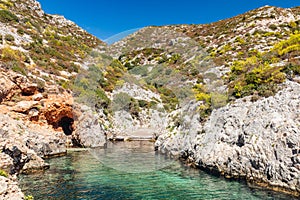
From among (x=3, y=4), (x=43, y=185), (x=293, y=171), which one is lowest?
(x=43, y=185)

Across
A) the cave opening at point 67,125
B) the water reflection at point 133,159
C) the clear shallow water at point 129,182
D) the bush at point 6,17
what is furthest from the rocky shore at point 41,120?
the bush at point 6,17

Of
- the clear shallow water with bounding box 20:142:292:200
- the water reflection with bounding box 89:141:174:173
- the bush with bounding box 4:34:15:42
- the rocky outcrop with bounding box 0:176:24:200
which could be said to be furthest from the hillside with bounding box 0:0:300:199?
the water reflection with bounding box 89:141:174:173

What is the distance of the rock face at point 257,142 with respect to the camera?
435 inches

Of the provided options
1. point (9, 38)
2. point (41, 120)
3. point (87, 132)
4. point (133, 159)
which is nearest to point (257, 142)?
point (133, 159)

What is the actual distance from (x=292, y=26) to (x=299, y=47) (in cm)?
3020

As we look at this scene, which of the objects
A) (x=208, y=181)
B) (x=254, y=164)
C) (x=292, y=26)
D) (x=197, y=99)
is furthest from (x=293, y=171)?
(x=292, y=26)

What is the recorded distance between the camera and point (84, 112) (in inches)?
1019

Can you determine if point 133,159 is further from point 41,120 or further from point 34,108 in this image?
point 34,108

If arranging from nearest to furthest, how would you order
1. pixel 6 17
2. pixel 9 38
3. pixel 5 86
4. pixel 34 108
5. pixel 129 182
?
pixel 129 182 → pixel 5 86 → pixel 34 108 → pixel 9 38 → pixel 6 17

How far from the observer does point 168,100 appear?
32094 millimetres

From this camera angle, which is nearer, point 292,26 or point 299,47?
point 299,47

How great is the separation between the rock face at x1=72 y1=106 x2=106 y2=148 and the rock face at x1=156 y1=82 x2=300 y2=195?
11.3 meters

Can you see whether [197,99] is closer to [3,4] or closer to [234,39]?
[234,39]

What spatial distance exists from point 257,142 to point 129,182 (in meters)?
6.73
